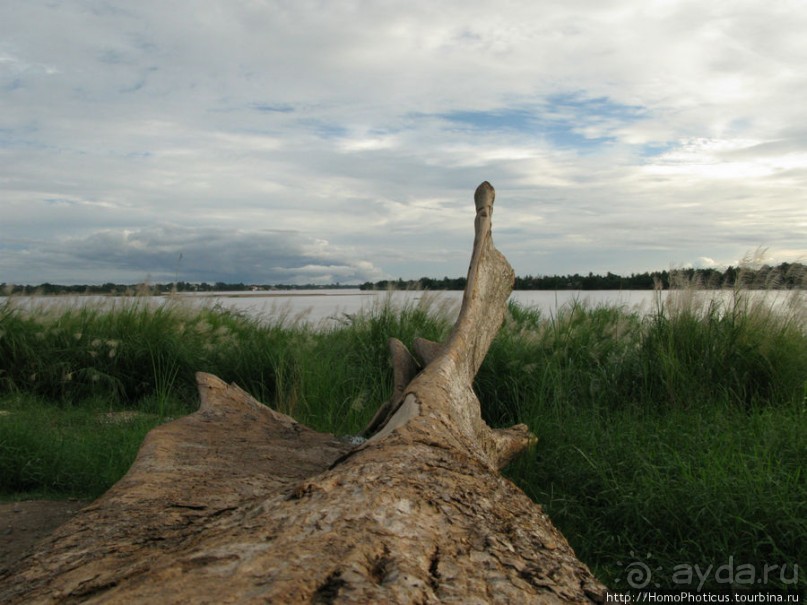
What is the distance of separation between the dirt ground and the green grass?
0.37 meters

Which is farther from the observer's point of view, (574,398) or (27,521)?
(574,398)

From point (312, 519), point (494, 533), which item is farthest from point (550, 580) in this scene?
point (312, 519)

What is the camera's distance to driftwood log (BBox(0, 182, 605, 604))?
4.57ft

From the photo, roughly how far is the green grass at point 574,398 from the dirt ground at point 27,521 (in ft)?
1.22

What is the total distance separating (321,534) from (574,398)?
3733 mm

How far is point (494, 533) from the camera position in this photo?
1766 millimetres

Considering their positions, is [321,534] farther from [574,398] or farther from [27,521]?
[574,398]

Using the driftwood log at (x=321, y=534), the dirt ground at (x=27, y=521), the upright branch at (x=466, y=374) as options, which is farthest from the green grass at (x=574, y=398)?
the driftwood log at (x=321, y=534)

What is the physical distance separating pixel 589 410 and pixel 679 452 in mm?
887

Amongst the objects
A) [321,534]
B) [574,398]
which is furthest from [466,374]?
[321,534]

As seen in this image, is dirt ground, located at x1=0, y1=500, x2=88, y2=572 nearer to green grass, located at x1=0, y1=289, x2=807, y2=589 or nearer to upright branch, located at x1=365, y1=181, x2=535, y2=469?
green grass, located at x1=0, y1=289, x2=807, y2=589

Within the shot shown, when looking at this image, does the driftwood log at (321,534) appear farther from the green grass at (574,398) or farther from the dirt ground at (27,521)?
the green grass at (574,398)

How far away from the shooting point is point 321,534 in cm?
157

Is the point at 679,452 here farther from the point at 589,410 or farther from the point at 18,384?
the point at 18,384
